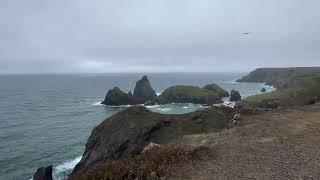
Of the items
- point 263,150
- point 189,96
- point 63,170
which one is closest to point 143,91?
point 189,96

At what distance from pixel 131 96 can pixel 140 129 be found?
3045 inches

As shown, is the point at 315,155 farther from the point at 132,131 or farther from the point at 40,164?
the point at 40,164

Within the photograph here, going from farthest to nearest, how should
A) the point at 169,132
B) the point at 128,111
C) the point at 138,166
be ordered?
the point at 128,111, the point at 169,132, the point at 138,166

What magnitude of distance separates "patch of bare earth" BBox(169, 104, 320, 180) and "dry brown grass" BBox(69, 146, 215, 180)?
0.66m

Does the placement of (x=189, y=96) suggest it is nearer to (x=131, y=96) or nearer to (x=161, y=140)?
(x=131, y=96)

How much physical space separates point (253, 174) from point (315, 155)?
5.30 meters

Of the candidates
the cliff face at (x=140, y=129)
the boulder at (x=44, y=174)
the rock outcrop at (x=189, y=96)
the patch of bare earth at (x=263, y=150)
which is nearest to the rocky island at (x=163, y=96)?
the rock outcrop at (x=189, y=96)

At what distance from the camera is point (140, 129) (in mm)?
46125

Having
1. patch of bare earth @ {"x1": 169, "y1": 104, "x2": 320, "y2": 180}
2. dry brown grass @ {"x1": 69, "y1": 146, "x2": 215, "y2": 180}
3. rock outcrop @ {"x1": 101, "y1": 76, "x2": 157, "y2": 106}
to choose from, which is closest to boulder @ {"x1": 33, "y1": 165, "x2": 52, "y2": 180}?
patch of bare earth @ {"x1": 169, "y1": 104, "x2": 320, "y2": 180}

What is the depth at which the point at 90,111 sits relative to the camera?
109 metres

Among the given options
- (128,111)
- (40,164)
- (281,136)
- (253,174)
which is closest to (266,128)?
(281,136)

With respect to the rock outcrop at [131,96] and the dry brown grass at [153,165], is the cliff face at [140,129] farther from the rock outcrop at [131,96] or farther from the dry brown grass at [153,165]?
the rock outcrop at [131,96]

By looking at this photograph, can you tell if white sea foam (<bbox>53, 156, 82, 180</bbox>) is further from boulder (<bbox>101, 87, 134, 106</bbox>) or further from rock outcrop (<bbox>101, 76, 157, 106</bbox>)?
rock outcrop (<bbox>101, 76, 157, 106</bbox>)

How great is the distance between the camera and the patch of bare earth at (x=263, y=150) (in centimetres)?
2205
